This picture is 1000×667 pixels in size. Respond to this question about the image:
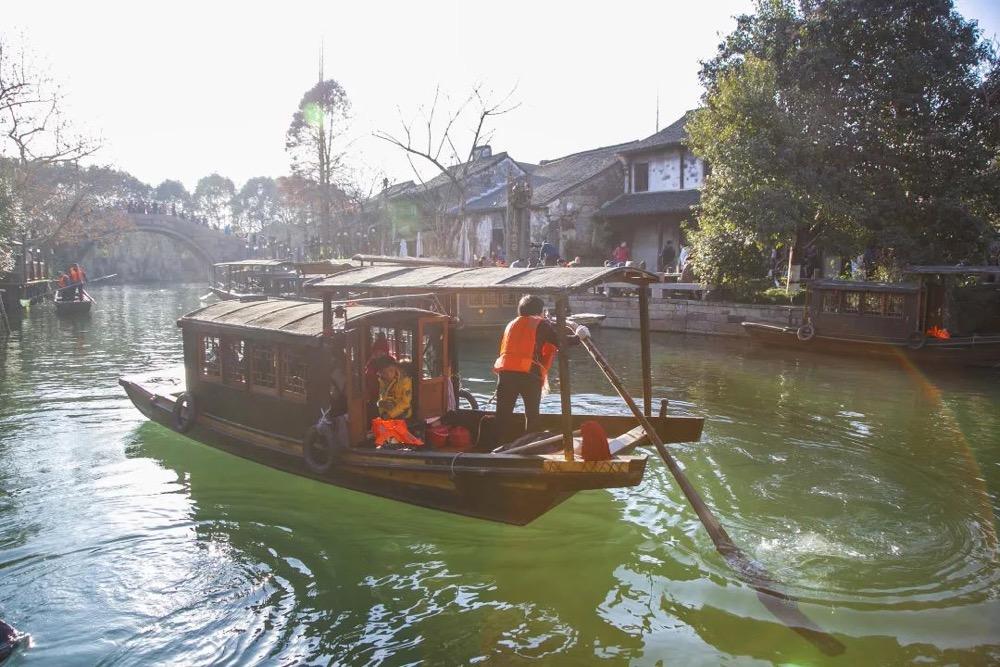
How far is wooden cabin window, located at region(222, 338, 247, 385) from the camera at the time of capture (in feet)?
27.3

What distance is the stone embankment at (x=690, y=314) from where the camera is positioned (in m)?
19.6

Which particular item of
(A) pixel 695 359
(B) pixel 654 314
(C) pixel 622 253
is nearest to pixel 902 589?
(A) pixel 695 359

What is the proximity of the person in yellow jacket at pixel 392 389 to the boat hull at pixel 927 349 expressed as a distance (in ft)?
42.2

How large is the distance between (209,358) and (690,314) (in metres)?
15.6

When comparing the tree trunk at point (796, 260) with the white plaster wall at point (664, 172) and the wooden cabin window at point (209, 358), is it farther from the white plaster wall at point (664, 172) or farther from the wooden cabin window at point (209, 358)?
the wooden cabin window at point (209, 358)

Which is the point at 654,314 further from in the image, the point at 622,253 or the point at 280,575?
the point at 280,575

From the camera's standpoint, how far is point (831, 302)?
56.6 feet

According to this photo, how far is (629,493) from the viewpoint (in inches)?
304

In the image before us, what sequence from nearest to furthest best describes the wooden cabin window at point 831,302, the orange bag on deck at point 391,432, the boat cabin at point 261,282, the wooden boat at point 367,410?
1. the wooden boat at point 367,410
2. the orange bag on deck at point 391,432
3. the wooden cabin window at point 831,302
4. the boat cabin at point 261,282

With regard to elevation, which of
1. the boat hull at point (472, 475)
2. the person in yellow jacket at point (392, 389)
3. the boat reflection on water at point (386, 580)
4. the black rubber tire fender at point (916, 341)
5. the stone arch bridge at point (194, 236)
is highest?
the stone arch bridge at point (194, 236)

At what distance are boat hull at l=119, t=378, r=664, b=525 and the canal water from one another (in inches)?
14.9

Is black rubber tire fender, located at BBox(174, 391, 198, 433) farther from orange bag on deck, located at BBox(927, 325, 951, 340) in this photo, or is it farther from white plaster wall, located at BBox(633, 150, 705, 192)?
white plaster wall, located at BBox(633, 150, 705, 192)

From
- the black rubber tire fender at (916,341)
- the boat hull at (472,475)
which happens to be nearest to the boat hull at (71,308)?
the boat hull at (472,475)

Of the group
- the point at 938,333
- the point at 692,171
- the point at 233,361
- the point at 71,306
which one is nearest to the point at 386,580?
the point at 233,361
